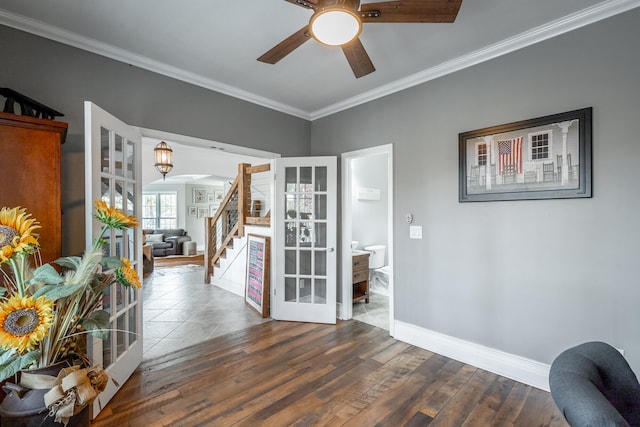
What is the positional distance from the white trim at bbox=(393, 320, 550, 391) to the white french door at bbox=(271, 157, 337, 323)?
981mm

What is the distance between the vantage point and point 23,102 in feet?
6.15

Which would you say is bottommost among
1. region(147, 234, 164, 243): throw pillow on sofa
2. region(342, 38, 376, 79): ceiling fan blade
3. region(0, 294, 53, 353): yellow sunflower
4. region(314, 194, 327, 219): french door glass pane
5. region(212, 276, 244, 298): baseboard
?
region(212, 276, 244, 298): baseboard

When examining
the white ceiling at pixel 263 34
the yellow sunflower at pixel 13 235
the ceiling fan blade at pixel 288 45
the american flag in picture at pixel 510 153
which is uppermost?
the white ceiling at pixel 263 34

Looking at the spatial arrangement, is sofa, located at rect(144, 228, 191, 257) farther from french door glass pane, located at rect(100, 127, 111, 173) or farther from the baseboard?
french door glass pane, located at rect(100, 127, 111, 173)

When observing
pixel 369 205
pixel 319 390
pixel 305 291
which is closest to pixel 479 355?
pixel 319 390

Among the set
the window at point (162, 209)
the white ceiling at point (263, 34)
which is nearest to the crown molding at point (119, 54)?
the white ceiling at point (263, 34)

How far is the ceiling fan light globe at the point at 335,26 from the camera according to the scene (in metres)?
1.50

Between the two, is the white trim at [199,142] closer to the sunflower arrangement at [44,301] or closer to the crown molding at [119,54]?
the crown molding at [119,54]

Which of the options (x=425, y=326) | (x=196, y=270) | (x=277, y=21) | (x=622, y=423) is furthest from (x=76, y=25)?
(x=196, y=270)

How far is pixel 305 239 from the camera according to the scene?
374 cm

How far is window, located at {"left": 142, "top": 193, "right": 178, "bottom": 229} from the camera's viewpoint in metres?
10.8

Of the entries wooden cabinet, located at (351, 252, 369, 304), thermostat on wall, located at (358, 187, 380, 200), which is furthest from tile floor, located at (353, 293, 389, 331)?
thermostat on wall, located at (358, 187, 380, 200)

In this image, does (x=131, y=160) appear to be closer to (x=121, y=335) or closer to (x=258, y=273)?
(x=121, y=335)

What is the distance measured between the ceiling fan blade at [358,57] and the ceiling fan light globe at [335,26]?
0.53 ft
